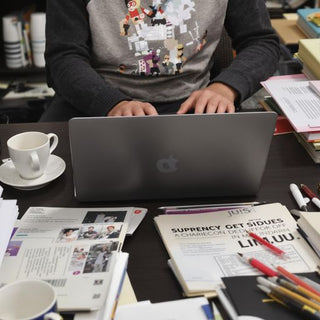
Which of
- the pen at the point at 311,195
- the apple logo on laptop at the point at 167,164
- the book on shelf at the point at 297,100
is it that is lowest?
the pen at the point at 311,195

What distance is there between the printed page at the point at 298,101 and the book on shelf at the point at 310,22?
1.68 ft

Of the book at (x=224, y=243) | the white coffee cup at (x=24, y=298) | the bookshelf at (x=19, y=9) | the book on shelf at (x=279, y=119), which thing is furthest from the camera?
the bookshelf at (x=19, y=9)

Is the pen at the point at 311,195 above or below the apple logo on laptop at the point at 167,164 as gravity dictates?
below

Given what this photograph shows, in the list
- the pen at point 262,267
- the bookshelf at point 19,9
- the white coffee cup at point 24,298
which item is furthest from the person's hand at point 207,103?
the bookshelf at point 19,9

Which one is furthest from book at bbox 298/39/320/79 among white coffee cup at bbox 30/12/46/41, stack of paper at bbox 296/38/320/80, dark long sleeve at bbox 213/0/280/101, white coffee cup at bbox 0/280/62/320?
white coffee cup at bbox 30/12/46/41

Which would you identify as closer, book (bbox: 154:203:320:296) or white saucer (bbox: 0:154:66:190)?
book (bbox: 154:203:320:296)

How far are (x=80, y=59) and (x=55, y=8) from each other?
0.50ft

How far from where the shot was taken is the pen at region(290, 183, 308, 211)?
88 cm

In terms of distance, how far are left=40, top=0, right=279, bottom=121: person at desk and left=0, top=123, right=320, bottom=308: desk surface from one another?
0.62 feet

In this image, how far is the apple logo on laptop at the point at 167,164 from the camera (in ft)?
2.80

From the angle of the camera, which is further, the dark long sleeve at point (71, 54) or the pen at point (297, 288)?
the dark long sleeve at point (71, 54)

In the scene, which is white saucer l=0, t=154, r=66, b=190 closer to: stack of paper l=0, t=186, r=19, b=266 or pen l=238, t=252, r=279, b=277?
stack of paper l=0, t=186, r=19, b=266

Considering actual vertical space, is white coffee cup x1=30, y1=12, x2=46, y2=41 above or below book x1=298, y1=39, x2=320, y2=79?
below

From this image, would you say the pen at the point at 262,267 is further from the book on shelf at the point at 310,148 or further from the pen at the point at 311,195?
the book on shelf at the point at 310,148
